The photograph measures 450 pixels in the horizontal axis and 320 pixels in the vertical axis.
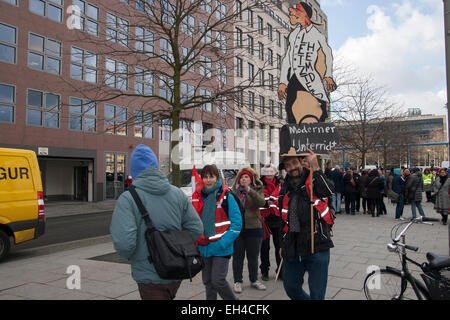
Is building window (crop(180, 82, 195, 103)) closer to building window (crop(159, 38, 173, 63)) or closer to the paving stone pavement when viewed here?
building window (crop(159, 38, 173, 63))

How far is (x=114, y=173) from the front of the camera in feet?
84.9

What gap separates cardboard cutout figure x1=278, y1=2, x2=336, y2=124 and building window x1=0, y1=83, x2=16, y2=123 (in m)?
18.2

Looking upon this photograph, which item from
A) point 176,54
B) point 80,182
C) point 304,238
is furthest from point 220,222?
point 80,182

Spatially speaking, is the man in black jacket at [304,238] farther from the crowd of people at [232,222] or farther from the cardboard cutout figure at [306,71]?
the cardboard cutout figure at [306,71]

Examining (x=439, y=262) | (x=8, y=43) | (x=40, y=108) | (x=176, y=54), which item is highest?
(x=8, y=43)

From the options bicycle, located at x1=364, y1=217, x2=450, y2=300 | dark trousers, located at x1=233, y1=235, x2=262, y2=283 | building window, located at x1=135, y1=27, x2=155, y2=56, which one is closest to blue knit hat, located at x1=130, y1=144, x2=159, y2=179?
bicycle, located at x1=364, y1=217, x2=450, y2=300

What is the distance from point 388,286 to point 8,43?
22.2m

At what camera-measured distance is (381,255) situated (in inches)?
276

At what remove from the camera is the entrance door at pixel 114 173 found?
25484 millimetres

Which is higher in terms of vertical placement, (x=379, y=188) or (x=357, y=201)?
(x=379, y=188)

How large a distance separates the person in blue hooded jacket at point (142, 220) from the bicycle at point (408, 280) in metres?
2.20

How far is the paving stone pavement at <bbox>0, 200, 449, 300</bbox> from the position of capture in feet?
16.0

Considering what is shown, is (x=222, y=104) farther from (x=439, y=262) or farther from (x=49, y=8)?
(x=49, y=8)
